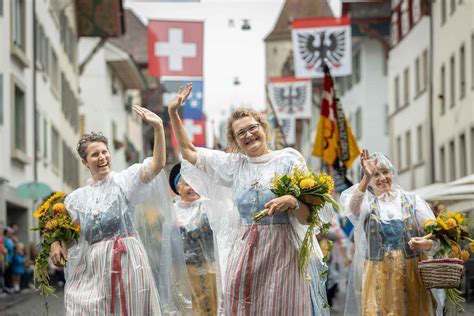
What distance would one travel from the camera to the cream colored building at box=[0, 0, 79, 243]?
32.3 meters

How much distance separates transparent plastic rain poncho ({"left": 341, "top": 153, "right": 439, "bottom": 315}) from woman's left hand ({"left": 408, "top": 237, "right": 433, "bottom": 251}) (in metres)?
0.13

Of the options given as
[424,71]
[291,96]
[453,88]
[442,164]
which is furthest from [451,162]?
[424,71]

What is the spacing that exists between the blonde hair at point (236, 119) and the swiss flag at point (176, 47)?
64.3 ft

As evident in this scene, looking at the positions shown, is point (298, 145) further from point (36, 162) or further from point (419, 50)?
point (36, 162)

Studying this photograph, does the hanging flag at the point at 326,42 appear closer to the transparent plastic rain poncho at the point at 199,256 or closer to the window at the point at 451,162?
the window at the point at 451,162

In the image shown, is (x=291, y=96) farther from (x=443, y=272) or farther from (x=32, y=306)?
(x=443, y=272)

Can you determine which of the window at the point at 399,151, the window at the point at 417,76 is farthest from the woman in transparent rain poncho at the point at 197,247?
the window at the point at 399,151

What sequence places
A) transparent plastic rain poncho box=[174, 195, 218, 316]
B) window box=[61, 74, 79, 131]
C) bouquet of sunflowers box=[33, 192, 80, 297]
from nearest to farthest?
bouquet of sunflowers box=[33, 192, 80, 297] → transparent plastic rain poncho box=[174, 195, 218, 316] → window box=[61, 74, 79, 131]

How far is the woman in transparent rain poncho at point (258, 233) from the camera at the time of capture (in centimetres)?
856

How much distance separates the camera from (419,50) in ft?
161

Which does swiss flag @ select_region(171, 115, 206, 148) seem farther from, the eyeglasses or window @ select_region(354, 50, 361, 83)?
window @ select_region(354, 50, 361, 83)

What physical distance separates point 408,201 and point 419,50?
38.0m

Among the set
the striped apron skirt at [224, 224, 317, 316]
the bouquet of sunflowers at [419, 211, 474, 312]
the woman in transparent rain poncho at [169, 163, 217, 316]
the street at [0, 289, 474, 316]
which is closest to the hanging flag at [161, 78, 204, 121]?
the street at [0, 289, 474, 316]

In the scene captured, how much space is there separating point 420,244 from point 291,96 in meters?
32.7
